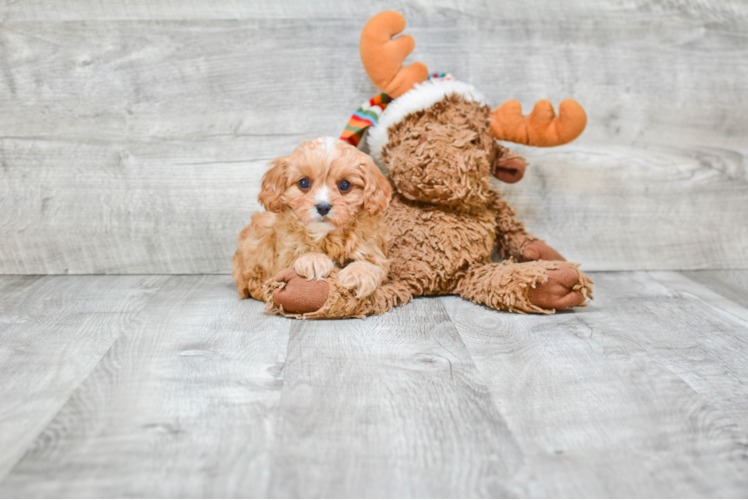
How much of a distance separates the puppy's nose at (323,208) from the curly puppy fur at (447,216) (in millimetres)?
244

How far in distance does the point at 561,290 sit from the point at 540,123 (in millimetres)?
435

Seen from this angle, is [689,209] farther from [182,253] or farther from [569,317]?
[182,253]

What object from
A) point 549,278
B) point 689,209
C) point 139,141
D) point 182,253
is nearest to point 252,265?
point 182,253

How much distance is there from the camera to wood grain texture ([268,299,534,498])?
748 millimetres

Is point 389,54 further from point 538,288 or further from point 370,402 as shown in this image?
point 370,402

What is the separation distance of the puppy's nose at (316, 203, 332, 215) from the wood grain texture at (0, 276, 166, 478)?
0.50 meters

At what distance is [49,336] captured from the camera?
1.22 m

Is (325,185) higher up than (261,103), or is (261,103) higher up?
(261,103)

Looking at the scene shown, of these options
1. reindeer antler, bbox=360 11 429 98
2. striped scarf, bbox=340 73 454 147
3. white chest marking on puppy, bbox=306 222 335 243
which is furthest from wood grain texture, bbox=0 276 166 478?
reindeer antler, bbox=360 11 429 98

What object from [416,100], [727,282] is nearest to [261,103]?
[416,100]

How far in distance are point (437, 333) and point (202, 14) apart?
1.11 meters

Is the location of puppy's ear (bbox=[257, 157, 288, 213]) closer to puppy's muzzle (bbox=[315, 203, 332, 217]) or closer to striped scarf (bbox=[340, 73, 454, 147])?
puppy's muzzle (bbox=[315, 203, 332, 217])

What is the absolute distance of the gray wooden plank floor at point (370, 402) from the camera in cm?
76

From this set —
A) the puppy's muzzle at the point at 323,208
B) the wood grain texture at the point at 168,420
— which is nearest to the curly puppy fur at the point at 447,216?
the puppy's muzzle at the point at 323,208
